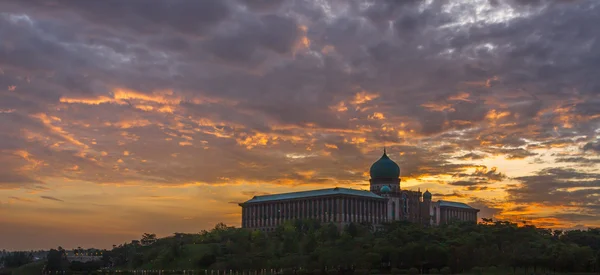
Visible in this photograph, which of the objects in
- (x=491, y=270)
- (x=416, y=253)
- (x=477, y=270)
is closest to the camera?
(x=477, y=270)

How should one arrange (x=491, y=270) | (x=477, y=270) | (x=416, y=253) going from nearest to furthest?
1. (x=477, y=270)
2. (x=491, y=270)
3. (x=416, y=253)

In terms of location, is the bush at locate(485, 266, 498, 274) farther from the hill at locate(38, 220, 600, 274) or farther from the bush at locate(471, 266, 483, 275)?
the bush at locate(471, 266, 483, 275)

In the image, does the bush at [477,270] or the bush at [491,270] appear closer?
the bush at [477,270]

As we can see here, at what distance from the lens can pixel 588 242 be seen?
18450cm

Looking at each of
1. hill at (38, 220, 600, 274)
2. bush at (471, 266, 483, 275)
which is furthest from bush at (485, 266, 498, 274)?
bush at (471, 266, 483, 275)

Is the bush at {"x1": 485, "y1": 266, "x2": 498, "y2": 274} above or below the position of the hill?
below

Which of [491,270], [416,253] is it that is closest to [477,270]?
[491,270]

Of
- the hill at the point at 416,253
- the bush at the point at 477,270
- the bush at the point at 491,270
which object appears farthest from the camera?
the hill at the point at 416,253

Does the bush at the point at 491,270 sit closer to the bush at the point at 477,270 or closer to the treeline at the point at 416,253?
the treeline at the point at 416,253

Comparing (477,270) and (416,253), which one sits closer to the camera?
(477,270)

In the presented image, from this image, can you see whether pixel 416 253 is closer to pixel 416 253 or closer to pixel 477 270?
pixel 416 253

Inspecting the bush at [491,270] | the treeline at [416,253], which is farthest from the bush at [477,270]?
the bush at [491,270]

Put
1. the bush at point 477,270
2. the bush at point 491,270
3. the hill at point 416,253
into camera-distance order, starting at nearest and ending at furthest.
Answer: the bush at point 477,270, the bush at point 491,270, the hill at point 416,253

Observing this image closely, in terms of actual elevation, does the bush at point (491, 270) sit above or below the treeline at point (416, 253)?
below
